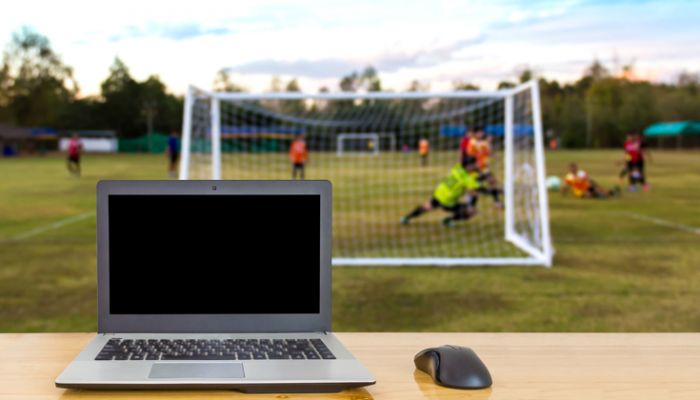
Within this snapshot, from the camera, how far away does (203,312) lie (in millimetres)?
1393

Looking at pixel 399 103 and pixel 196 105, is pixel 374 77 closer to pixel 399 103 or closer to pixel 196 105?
pixel 399 103

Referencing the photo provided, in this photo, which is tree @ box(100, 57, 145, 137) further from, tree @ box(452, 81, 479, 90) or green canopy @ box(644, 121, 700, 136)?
green canopy @ box(644, 121, 700, 136)

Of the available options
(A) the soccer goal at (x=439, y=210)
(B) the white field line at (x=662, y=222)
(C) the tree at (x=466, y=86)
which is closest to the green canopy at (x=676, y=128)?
(C) the tree at (x=466, y=86)

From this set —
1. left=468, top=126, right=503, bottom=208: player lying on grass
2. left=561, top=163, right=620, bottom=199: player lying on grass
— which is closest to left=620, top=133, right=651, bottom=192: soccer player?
left=561, top=163, right=620, bottom=199: player lying on grass

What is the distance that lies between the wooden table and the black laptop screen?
149mm

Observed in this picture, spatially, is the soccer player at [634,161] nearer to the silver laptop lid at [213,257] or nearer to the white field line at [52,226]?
the white field line at [52,226]

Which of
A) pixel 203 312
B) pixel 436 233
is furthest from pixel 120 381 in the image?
pixel 436 233

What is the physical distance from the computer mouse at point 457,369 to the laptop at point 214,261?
164 mm

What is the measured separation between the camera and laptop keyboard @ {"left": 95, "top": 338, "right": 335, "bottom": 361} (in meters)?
1.28

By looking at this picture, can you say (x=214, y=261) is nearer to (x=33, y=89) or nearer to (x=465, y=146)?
(x=465, y=146)

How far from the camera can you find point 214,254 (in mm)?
1404

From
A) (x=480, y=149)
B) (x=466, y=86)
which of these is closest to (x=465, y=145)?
(x=480, y=149)

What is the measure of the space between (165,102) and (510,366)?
62.2 m

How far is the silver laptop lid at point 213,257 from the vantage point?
4.54ft
